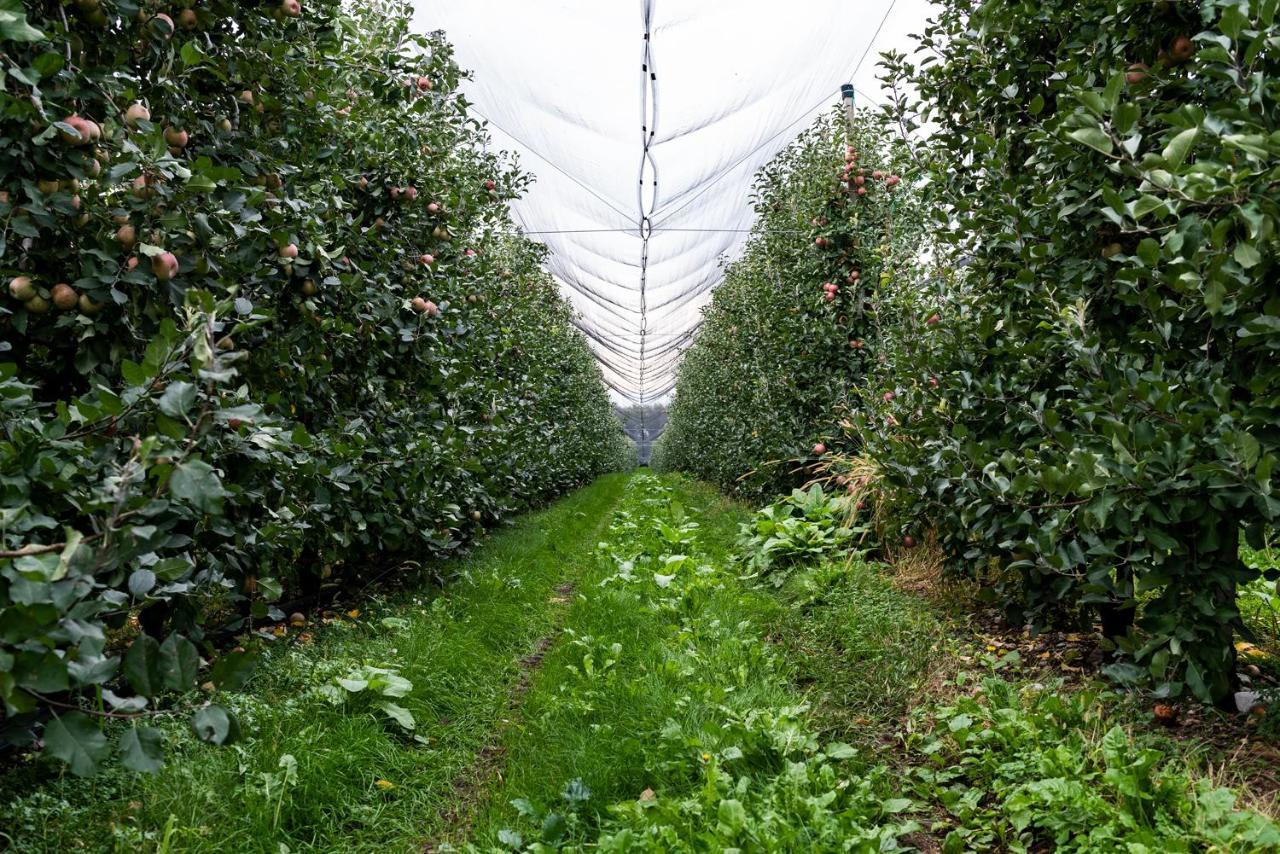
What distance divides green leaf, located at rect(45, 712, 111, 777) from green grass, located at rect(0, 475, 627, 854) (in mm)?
774

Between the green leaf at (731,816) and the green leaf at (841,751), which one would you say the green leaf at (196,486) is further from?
the green leaf at (841,751)

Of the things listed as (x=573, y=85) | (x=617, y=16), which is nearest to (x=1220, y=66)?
(x=617, y=16)

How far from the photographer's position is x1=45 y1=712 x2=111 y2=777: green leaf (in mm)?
1254

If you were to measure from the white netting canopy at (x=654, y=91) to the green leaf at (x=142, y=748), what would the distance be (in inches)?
262

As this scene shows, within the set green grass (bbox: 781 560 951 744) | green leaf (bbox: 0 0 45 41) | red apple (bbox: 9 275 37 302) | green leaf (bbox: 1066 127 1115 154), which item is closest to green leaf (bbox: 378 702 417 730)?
green grass (bbox: 781 560 951 744)

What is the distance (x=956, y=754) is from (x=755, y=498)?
23.3 feet

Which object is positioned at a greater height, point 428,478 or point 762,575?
point 428,478

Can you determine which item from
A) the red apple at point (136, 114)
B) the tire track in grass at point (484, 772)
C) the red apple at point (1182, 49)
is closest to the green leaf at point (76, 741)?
the tire track in grass at point (484, 772)

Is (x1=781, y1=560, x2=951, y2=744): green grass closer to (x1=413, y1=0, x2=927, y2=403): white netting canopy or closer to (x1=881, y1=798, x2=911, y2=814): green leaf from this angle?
(x1=881, y1=798, x2=911, y2=814): green leaf

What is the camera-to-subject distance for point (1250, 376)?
223 cm

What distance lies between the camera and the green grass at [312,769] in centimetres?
199

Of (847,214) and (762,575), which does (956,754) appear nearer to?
(762,575)

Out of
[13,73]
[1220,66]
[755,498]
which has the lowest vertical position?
[755,498]

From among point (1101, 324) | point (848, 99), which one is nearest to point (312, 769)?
point (1101, 324)
